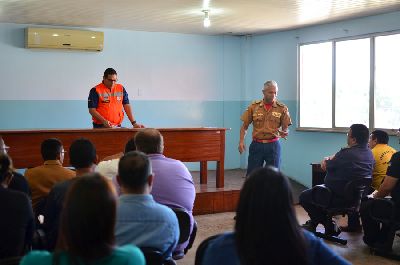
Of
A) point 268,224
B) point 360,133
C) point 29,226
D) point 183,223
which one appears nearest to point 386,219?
point 360,133

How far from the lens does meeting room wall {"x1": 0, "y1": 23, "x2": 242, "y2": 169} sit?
8.07 metres

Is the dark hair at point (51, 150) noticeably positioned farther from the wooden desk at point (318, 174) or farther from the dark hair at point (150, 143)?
the wooden desk at point (318, 174)

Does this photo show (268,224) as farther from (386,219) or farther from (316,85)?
(316,85)

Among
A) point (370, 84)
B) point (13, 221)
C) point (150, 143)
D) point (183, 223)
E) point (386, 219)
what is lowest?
point (386, 219)

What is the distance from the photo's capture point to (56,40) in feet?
26.5

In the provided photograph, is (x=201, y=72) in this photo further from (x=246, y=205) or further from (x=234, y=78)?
(x=246, y=205)

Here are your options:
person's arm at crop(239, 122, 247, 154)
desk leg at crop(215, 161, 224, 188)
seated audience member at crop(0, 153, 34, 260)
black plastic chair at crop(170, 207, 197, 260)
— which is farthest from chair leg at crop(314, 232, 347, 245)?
seated audience member at crop(0, 153, 34, 260)

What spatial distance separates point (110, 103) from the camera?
21.1ft

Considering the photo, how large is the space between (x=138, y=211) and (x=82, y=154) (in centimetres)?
101

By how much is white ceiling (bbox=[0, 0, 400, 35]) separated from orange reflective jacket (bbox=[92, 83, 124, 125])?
42.9 inches

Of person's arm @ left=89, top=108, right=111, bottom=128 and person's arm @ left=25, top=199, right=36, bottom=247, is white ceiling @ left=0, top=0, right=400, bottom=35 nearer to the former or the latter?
person's arm @ left=89, top=108, right=111, bottom=128

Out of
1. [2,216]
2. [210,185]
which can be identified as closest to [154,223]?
[2,216]

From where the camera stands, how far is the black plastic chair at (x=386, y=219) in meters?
4.38

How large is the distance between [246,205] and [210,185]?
5258 millimetres
